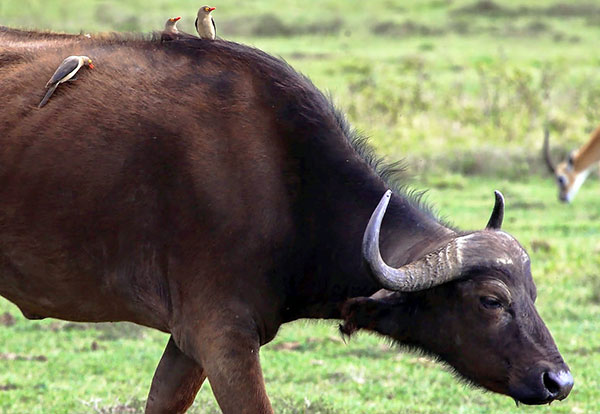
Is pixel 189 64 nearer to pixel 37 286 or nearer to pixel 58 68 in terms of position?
pixel 58 68

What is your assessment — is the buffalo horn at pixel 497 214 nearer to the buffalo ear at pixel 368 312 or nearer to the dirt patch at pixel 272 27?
the buffalo ear at pixel 368 312

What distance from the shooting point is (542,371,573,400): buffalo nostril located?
4805mm

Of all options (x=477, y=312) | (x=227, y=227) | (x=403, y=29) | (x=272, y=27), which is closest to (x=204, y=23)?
(x=227, y=227)

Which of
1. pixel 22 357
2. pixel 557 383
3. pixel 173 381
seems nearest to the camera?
pixel 557 383

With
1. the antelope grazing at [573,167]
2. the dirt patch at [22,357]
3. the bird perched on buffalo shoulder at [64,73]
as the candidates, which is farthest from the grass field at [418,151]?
the bird perched on buffalo shoulder at [64,73]

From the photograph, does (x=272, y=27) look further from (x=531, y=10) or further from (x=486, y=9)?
(x=531, y=10)

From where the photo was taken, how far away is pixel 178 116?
5246 millimetres

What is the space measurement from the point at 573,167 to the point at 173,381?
11823 millimetres

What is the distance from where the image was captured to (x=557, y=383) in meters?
4.80

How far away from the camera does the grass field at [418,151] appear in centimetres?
779

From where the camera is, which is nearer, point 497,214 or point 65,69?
point 497,214

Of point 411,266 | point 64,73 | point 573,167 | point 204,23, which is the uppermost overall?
point 64,73

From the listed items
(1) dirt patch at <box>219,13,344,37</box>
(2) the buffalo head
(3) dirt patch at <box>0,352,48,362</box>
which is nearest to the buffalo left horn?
(2) the buffalo head

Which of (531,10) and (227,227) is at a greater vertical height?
(227,227)
